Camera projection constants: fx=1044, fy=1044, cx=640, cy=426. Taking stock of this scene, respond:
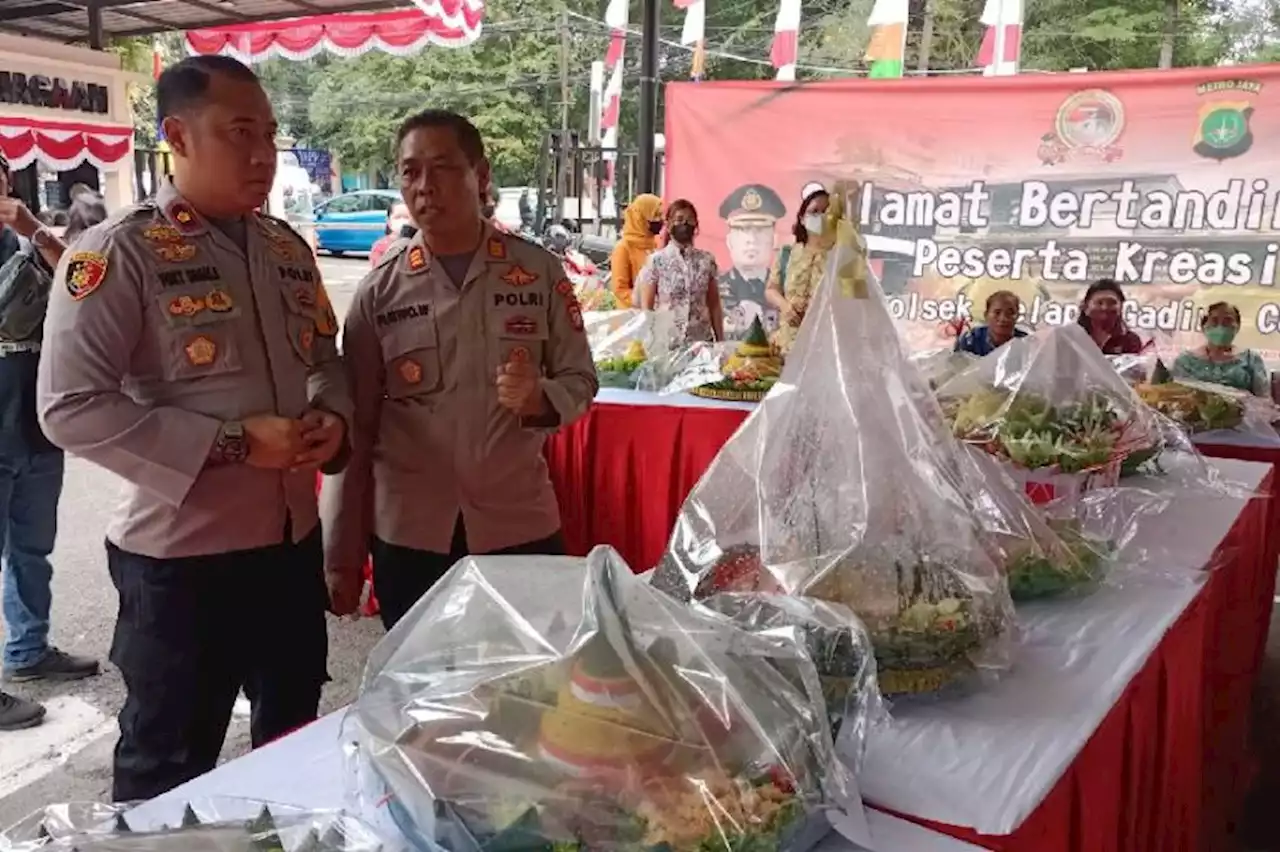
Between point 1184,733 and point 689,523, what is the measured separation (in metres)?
0.84

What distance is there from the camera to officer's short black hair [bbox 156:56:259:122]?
146 cm

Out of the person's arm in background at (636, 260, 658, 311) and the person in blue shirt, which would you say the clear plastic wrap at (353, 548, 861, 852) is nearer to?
the person in blue shirt

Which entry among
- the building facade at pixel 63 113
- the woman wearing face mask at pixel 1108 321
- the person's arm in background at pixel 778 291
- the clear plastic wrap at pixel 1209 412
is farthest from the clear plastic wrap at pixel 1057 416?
the building facade at pixel 63 113

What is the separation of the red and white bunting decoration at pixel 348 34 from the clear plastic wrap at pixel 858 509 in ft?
16.6

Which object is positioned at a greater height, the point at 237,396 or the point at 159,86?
the point at 159,86

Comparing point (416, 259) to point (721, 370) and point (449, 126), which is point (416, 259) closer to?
point (449, 126)

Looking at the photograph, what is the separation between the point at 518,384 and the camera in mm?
1726

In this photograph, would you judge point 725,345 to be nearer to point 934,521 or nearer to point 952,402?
point 952,402

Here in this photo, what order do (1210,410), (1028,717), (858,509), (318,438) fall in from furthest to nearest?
(1210,410) → (318,438) → (858,509) → (1028,717)

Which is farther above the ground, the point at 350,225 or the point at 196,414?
the point at 196,414

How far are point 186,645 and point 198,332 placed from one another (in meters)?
0.46

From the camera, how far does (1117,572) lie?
5.33 feet

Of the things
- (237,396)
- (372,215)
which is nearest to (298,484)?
(237,396)

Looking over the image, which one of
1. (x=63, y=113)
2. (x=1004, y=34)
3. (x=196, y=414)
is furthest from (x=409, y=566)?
(x=63, y=113)
